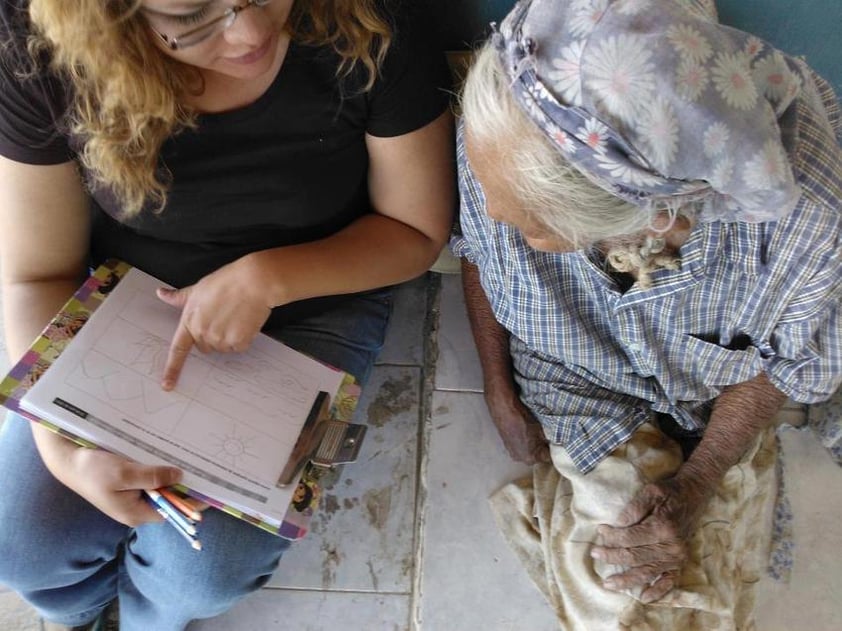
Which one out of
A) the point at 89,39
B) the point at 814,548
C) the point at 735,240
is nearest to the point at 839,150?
the point at 735,240

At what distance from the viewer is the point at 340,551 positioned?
1.49m

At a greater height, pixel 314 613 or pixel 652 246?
pixel 652 246

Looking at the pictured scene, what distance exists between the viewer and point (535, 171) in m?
0.87

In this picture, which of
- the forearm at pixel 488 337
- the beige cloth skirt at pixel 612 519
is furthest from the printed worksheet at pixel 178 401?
the beige cloth skirt at pixel 612 519

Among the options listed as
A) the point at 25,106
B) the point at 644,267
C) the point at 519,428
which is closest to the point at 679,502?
the point at 519,428

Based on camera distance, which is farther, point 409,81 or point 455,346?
point 455,346

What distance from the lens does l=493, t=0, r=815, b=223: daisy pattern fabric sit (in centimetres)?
74

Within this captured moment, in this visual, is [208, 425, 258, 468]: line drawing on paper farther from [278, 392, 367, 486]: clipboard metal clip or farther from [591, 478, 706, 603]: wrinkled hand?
[591, 478, 706, 603]: wrinkled hand

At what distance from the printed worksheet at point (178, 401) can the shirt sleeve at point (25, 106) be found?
26cm

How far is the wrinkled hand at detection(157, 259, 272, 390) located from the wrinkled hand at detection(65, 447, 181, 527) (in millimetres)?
133

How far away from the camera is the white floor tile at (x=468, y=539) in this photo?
56.0 inches

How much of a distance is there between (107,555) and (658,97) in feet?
3.67

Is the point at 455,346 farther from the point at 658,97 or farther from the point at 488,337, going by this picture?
the point at 658,97

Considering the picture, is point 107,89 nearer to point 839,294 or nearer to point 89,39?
point 89,39
